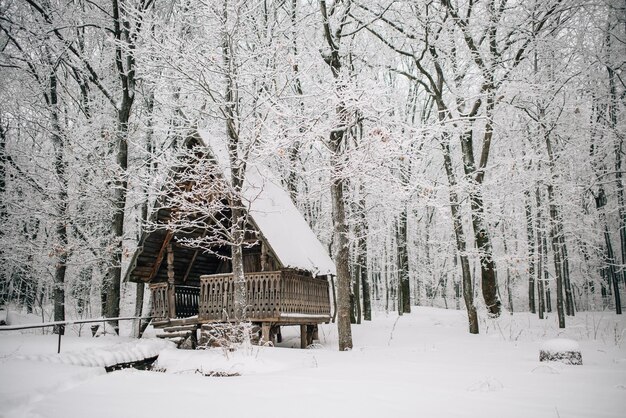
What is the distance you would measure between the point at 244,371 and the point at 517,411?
4.33 m

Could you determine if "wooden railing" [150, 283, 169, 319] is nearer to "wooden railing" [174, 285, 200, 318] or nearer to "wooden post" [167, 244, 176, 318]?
"wooden post" [167, 244, 176, 318]

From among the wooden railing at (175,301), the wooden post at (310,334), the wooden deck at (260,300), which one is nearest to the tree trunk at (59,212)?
the wooden railing at (175,301)

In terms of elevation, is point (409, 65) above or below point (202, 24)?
above

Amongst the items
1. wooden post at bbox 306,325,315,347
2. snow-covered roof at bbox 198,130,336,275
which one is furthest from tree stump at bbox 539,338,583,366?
wooden post at bbox 306,325,315,347

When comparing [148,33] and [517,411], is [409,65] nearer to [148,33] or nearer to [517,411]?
[148,33]

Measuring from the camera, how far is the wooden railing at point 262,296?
11578 millimetres

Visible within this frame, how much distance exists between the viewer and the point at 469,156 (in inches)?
567

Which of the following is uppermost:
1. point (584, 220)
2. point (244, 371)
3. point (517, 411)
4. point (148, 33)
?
point (148, 33)

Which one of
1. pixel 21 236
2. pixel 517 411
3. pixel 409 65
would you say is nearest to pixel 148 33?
pixel 517 411

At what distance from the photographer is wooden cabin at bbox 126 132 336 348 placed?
1153 centimetres

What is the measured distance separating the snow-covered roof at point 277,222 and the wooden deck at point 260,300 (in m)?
0.66

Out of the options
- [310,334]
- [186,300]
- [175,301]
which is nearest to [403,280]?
[310,334]

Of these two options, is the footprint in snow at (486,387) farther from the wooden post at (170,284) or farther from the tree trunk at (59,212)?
the tree trunk at (59,212)

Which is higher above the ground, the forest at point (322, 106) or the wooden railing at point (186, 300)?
the forest at point (322, 106)
